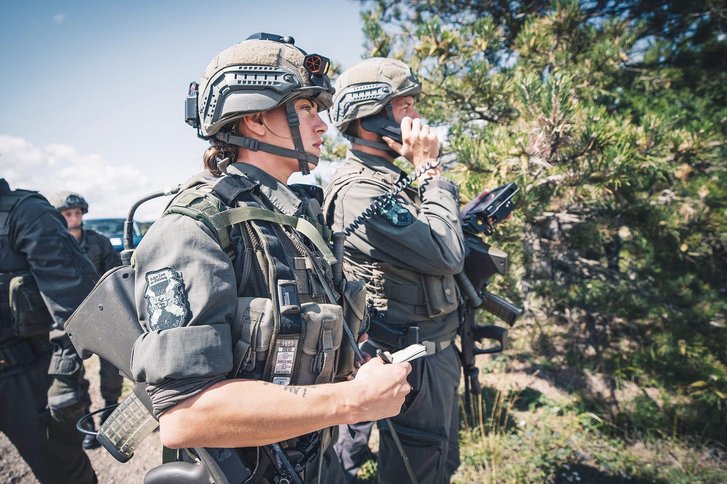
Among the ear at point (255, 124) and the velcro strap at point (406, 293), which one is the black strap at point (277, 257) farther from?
the velcro strap at point (406, 293)

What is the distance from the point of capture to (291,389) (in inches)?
44.1

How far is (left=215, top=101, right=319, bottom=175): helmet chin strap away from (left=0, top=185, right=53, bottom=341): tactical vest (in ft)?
7.09

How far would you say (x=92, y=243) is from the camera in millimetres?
4977

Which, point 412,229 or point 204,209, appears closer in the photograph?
point 204,209

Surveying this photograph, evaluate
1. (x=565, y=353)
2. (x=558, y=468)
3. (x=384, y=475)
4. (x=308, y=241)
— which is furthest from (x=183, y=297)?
(x=565, y=353)

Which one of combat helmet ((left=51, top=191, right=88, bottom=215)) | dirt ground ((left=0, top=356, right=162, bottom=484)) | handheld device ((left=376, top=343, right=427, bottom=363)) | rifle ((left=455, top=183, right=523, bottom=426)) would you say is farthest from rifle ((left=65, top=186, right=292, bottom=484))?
combat helmet ((left=51, top=191, right=88, bottom=215))

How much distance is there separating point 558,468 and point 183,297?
372 cm

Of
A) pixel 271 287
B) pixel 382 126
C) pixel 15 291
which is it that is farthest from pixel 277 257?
pixel 15 291

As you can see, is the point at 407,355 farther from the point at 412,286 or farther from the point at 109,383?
the point at 109,383

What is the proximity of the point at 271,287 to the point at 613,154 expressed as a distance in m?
2.35

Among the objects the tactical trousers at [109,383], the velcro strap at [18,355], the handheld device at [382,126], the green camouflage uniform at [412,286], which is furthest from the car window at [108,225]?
the green camouflage uniform at [412,286]

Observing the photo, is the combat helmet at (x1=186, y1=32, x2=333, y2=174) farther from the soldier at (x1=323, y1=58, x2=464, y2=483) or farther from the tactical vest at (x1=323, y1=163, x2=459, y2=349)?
the tactical vest at (x1=323, y1=163, x2=459, y2=349)

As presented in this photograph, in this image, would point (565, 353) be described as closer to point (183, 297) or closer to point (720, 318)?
point (720, 318)

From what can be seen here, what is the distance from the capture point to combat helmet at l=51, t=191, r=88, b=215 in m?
4.86
